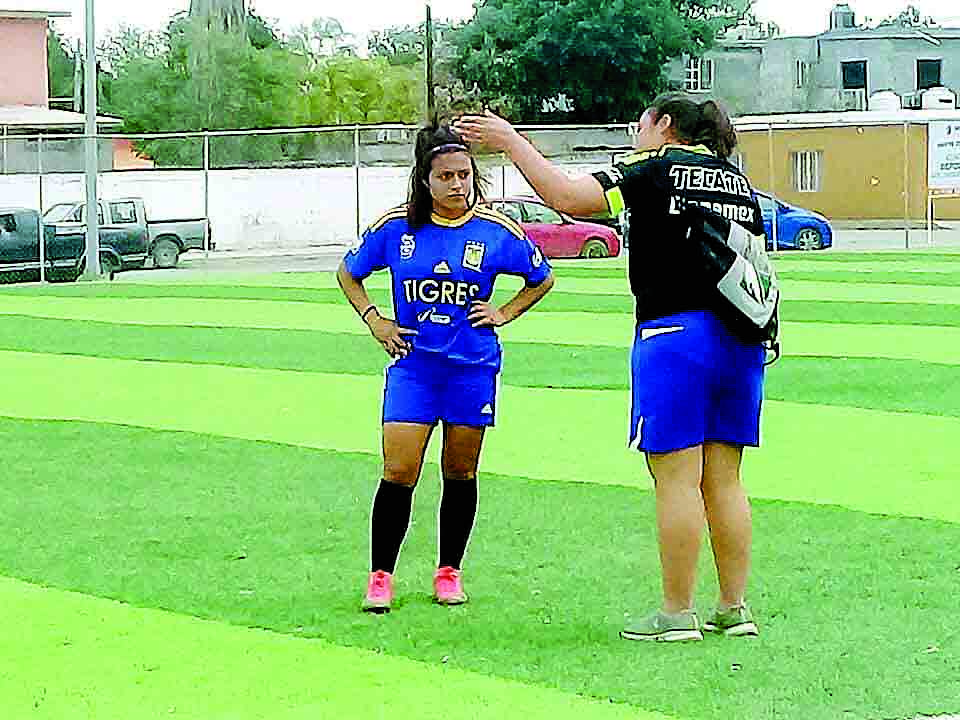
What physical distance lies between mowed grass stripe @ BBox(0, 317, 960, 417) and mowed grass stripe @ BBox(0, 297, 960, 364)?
0.57 meters

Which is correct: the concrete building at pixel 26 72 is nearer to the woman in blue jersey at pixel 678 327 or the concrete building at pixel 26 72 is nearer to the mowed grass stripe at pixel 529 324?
the mowed grass stripe at pixel 529 324

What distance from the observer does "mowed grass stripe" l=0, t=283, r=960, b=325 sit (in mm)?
19977

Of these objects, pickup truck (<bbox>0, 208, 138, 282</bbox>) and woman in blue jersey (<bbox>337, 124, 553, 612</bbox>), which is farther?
pickup truck (<bbox>0, 208, 138, 282</bbox>)

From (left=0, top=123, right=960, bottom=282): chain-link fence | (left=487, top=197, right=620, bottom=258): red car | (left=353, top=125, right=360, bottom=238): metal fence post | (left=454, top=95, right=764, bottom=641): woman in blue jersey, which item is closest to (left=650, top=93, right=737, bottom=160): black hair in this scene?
(left=454, top=95, right=764, bottom=641): woman in blue jersey

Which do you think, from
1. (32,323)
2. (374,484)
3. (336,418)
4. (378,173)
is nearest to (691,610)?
(374,484)

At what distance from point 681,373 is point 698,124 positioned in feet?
2.83

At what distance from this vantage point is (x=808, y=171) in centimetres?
5131

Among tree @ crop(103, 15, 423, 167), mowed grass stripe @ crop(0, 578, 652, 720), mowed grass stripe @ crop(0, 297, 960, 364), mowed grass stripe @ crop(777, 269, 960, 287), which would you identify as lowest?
mowed grass stripe @ crop(0, 578, 652, 720)

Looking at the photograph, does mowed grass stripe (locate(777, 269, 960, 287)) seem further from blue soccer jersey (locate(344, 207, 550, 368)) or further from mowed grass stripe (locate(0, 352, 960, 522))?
blue soccer jersey (locate(344, 207, 550, 368))

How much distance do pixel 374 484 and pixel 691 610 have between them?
3774mm

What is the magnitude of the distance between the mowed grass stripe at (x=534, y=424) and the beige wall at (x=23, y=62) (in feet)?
149

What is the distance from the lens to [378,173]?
41.3 metres

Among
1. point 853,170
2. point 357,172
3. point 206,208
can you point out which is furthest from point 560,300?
point 853,170

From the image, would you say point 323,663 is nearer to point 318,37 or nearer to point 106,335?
point 106,335
